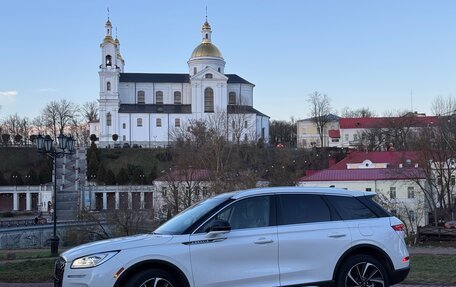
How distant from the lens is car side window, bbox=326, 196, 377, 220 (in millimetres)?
8523

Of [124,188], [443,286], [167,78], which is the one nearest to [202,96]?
[167,78]

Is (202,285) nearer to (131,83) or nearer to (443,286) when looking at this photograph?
(443,286)

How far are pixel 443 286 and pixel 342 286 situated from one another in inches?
103

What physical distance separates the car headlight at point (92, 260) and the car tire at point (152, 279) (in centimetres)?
40

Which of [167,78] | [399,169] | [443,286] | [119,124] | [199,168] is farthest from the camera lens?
[167,78]

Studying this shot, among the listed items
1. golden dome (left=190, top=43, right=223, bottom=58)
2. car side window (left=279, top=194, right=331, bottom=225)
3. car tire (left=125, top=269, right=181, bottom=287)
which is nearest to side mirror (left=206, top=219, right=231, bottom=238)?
car tire (left=125, top=269, right=181, bottom=287)

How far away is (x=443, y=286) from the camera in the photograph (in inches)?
388

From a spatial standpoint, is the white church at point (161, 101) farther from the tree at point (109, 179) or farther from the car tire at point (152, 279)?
the car tire at point (152, 279)

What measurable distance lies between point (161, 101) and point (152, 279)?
379 ft

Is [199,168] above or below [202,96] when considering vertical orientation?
below

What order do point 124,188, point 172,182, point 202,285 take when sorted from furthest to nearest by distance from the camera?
point 124,188 < point 172,182 < point 202,285

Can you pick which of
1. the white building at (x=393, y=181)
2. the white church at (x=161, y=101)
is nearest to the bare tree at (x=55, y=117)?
the white church at (x=161, y=101)

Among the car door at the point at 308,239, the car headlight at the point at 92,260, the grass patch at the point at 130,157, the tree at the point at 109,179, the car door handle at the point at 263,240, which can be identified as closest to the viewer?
the car headlight at the point at 92,260

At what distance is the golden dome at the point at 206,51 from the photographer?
385 ft
